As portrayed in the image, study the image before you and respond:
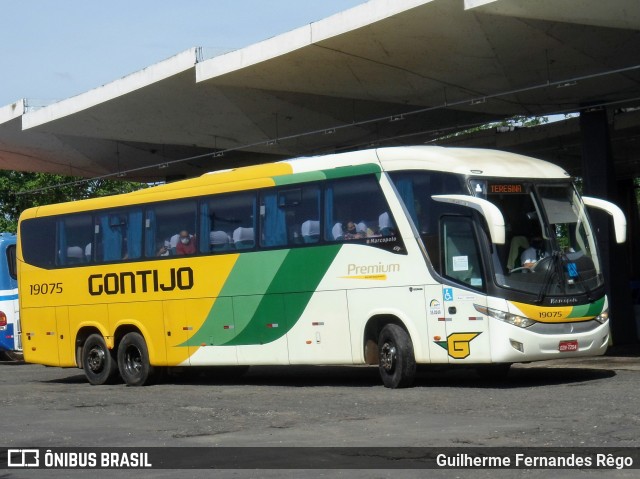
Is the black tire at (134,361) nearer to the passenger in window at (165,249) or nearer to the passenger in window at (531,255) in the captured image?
the passenger in window at (165,249)

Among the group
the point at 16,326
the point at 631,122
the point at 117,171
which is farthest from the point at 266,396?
the point at 117,171

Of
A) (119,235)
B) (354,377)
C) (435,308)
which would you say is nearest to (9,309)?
(119,235)

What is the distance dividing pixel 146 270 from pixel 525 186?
680cm

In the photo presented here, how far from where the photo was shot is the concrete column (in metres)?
27.1

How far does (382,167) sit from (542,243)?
240 cm

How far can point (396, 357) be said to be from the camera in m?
17.1

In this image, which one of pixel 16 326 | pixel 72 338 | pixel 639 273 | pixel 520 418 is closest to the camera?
pixel 520 418

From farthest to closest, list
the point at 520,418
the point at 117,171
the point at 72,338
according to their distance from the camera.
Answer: the point at 117,171 < the point at 72,338 < the point at 520,418

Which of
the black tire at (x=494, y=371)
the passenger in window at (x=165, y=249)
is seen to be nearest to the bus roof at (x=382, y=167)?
the passenger in window at (x=165, y=249)

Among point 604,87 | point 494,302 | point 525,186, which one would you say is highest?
point 604,87

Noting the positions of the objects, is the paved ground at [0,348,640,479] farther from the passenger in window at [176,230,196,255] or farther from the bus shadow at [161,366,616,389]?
the passenger in window at [176,230,196,255]

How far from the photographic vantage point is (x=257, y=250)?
18969 millimetres

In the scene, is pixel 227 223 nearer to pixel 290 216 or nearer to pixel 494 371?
pixel 290 216

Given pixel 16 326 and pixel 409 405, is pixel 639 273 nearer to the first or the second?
pixel 16 326
